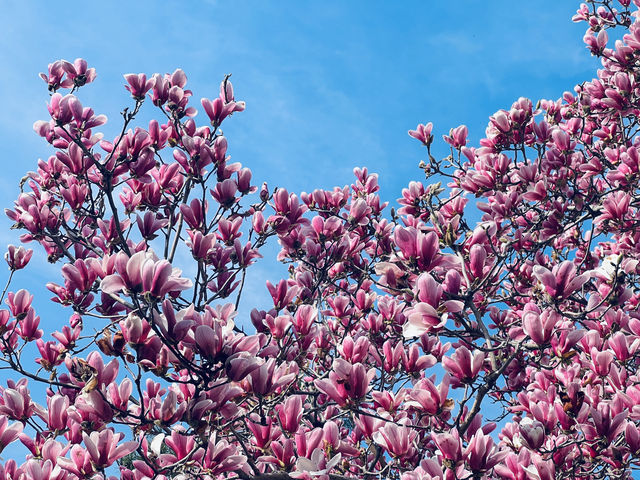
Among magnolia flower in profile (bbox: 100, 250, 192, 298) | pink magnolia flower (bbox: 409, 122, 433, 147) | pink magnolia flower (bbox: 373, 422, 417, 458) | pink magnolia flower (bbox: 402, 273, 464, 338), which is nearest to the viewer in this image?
magnolia flower in profile (bbox: 100, 250, 192, 298)

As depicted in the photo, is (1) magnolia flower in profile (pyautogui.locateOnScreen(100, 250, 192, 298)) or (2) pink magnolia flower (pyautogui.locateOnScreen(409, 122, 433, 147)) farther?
(2) pink magnolia flower (pyautogui.locateOnScreen(409, 122, 433, 147))

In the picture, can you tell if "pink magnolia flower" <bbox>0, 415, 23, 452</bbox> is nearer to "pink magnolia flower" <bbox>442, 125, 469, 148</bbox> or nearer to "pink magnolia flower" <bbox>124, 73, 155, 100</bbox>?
"pink magnolia flower" <bbox>124, 73, 155, 100</bbox>

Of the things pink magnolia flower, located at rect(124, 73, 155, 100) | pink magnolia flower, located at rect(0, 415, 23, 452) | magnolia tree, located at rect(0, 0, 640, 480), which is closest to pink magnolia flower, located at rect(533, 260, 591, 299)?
magnolia tree, located at rect(0, 0, 640, 480)

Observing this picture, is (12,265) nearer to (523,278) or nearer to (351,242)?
(351,242)

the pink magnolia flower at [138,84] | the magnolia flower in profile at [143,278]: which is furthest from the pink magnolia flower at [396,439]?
the pink magnolia flower at [138,84]

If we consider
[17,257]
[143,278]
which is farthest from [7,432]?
[17,257]

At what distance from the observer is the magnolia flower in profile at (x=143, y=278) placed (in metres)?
2.64

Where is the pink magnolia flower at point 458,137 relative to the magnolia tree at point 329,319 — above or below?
above

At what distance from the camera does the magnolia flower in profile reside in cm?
264

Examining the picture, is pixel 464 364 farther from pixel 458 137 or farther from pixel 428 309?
pixel 458 137

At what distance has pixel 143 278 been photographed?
8.64ft

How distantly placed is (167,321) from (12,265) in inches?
111

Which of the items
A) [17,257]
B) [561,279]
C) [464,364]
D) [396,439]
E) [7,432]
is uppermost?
[17,257]

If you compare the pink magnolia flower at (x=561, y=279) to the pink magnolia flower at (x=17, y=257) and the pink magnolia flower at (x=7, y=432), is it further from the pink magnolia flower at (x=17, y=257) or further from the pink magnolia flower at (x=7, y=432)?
the pink magnolia flower at (x=17, y=257)
